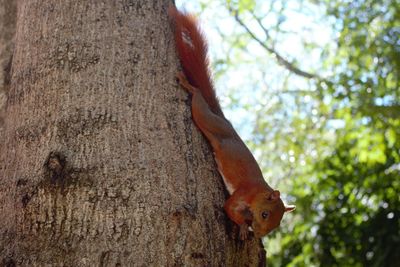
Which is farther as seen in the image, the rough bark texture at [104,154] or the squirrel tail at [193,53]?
the squirrel tail at [193,53]

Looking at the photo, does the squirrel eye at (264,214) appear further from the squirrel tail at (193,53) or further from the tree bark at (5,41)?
the tree bark at (5,41)

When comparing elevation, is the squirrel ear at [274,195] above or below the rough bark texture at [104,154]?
below

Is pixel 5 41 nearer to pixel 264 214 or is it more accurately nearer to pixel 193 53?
pixel 193 53

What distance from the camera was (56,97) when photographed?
147cm

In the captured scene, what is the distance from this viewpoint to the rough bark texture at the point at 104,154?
49.5 inches

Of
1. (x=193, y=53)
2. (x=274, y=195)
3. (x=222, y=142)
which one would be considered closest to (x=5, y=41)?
(x=193, y=53)

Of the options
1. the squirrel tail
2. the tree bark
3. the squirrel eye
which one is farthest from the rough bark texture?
the squirrel eye

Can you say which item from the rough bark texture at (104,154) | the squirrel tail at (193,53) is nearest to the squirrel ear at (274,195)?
the squirrel tail at (193,53)

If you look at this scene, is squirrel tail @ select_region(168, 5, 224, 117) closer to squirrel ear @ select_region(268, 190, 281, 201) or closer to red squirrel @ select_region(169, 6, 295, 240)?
red squirrel @ select_region(169, 6, 295, 240)

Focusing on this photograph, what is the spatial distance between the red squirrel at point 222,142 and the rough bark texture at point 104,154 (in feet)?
0.24

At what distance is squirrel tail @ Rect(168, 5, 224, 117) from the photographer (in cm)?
176

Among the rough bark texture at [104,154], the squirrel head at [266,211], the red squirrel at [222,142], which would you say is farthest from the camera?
the squirrel head at [266,211]

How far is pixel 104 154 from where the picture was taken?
136cm

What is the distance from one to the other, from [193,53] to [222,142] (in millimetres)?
294
